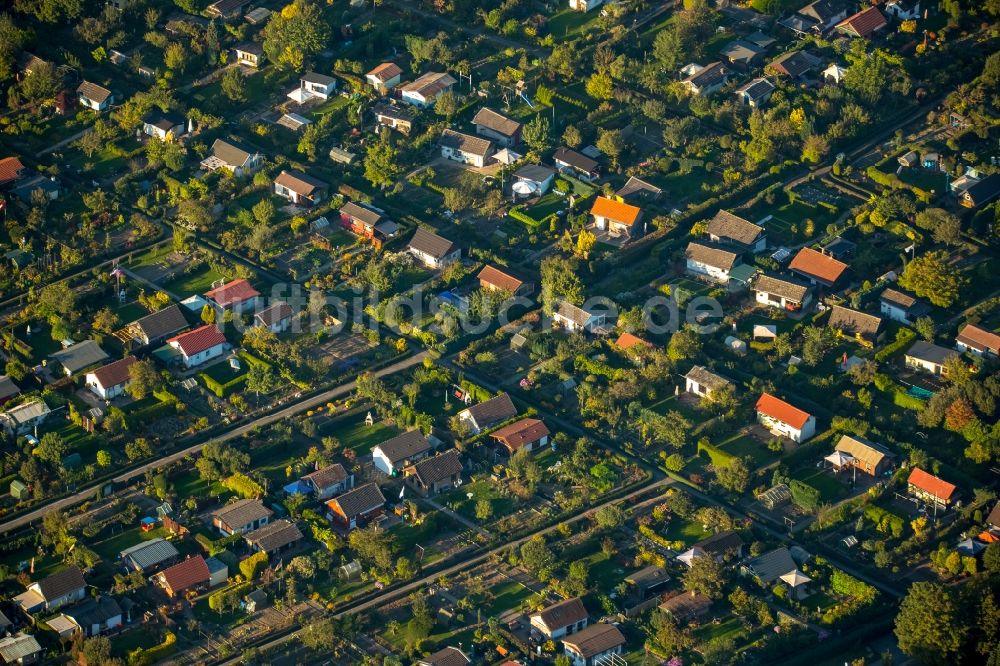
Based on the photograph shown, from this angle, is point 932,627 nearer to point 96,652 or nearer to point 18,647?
point 96,652

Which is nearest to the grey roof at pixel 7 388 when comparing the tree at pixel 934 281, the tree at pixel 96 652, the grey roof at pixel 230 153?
the tree at pixel 96 652

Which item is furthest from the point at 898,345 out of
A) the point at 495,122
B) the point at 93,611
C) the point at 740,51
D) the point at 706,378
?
the point at 93,611

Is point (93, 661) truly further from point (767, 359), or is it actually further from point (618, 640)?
point (767, 359)

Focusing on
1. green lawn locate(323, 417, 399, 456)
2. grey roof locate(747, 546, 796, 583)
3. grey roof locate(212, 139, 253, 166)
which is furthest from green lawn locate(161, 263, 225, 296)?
Answer: grey roof locate(747, 546, 796, 583)

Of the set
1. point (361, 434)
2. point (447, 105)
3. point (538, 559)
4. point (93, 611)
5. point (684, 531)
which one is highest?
point (447, 105)

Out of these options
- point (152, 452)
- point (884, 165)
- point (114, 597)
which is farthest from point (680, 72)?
point (114, 597)

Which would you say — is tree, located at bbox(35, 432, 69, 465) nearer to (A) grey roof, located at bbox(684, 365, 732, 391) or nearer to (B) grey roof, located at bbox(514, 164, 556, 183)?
(A) grey roof, located at bbox(684, 365, 732, 391)
